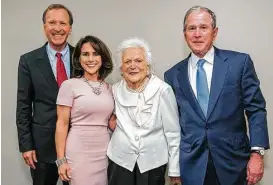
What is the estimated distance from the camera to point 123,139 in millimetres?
2031

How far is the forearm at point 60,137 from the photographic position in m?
2.07

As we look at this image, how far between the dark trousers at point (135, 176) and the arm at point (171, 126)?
9 cm

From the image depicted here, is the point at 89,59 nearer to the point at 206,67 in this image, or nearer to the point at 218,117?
the point at 206,67

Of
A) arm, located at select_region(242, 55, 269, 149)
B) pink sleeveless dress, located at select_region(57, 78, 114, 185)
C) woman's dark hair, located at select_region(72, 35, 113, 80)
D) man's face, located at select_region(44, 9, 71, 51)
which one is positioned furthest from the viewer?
man's face, located at select_region(44, 9, 71, 51)

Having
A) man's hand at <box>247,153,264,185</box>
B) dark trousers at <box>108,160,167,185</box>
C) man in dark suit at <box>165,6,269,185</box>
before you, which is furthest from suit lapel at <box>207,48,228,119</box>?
dark trousers at <box>108,160,167,185</box>

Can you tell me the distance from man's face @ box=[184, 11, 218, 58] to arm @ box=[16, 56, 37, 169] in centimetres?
112

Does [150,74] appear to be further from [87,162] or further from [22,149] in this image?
[22,149]

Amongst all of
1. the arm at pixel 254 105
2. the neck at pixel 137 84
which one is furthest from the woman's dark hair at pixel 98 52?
the arm at pixel 254 105

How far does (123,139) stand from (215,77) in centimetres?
67

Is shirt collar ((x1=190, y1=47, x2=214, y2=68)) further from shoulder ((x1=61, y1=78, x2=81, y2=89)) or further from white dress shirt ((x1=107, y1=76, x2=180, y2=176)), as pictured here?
shoulder ((x1=61, y1=78, x2=81, y2=89))

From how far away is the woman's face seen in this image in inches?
84.0

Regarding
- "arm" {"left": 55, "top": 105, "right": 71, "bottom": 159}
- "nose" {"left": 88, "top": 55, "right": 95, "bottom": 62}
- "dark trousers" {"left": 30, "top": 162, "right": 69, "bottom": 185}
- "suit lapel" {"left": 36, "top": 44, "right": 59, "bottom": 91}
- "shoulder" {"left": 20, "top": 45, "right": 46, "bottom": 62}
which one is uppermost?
"shoulder" {"left": 20, "top": 45, "right": 46, "bottom": 62}

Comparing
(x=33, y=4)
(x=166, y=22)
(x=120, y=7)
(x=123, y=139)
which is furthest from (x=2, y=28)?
(x=123, y=139)

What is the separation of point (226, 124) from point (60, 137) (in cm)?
102
